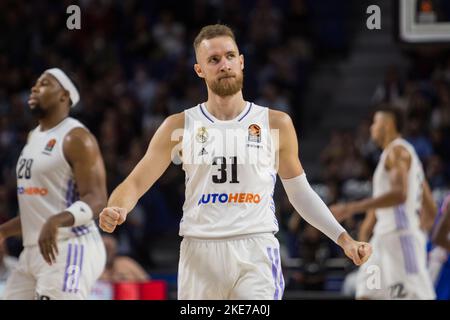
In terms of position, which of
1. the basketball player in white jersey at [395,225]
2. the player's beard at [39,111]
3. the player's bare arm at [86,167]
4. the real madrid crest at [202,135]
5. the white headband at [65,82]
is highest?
the white headband at [65,82]

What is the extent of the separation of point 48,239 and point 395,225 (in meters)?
3.61

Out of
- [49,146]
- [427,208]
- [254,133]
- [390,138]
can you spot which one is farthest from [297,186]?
[427,208]

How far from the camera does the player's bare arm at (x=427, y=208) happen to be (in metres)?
9.27

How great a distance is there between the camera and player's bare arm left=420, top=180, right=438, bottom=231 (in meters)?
9.27

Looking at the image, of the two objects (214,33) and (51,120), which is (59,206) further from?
(214,33)

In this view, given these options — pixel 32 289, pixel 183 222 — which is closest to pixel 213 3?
pixel 32 289

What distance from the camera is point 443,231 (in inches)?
313

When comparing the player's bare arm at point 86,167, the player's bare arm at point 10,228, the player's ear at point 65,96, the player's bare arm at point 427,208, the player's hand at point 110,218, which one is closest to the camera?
the player's hand at point 110,218

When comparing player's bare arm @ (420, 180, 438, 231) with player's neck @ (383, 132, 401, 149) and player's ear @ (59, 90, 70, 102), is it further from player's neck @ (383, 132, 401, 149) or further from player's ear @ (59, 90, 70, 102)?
player's ear @ (59, 90, 70, 102)

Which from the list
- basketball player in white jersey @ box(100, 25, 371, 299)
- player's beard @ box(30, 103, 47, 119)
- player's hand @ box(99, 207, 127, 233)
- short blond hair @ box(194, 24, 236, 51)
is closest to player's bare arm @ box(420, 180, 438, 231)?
basketball player in white jersey @ box(100, 25, 371, 299)

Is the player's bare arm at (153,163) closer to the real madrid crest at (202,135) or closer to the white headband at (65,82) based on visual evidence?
the real madrid crest at (202,135)

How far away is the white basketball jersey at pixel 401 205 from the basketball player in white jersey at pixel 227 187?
3.18 meters

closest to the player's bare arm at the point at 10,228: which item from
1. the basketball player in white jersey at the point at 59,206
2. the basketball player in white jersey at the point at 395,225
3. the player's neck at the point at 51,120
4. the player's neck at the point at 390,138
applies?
the basketball player in white jersey at the point at 59,206

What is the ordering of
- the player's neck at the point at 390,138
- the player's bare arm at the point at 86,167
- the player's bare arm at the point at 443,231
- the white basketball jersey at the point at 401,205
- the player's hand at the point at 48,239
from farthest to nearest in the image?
the player's neck at the point at 390,138 < the white basketball jersey at the point at 401,205 < the player's bare arm at the point at 443,231 < the player's bare arm at the point at 86,167 < the player's hand at the point at 48,239
